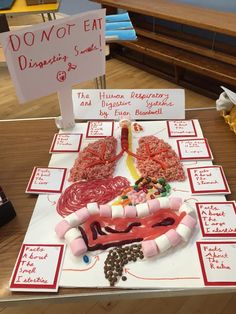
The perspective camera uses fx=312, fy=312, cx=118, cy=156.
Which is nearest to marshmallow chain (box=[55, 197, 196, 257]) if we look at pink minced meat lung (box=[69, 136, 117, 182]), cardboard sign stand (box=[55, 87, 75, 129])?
pink minced meat lung (box=[69, 136, 117, 182])

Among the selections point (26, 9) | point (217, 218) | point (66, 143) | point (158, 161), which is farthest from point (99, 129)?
point (26, 9)

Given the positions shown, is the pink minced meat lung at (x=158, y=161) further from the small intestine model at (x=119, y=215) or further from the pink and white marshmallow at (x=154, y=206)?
the pink and white marshmallow at (x=154, y=206)

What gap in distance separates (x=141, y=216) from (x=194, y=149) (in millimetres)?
283

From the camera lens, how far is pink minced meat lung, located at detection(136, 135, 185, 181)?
0.78 metres

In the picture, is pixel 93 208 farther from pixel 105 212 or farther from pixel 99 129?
pixel 99 129

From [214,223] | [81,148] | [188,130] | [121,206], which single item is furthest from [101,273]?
[188,130]

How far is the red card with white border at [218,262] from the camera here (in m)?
0.57

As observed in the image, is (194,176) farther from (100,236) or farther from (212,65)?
(212,65)

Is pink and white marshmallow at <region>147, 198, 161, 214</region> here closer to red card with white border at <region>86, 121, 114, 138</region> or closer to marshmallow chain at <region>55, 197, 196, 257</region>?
marshmallow chain at <region>55, 197, 196, 257</region>

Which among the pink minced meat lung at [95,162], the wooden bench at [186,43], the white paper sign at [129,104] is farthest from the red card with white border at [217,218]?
the wooden bench at [186,43]

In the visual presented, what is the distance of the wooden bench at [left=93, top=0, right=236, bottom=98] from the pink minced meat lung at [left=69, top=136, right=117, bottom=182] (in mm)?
1376

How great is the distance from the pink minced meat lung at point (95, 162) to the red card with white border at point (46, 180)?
0.03m

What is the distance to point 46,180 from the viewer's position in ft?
2.60

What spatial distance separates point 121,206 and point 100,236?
8 cm
